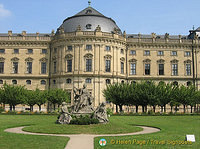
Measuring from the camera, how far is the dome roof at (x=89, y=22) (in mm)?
63969

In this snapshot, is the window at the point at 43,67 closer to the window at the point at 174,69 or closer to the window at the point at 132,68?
the window at the point at 132,68

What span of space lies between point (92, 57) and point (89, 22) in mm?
9102

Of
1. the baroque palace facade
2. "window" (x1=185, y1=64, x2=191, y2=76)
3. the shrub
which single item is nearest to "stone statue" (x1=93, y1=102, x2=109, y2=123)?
the shrub

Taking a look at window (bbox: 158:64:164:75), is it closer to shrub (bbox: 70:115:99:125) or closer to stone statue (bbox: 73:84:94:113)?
stone statue (bbox: 73:84:94:113)

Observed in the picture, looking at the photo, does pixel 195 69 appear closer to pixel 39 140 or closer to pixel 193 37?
pixel 193 37

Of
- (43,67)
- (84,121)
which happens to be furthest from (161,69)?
(84,121)

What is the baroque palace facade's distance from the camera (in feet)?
204

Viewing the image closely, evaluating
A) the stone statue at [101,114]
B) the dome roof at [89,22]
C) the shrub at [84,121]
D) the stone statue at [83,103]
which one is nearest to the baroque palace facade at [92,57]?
the dome roof at [89,22]

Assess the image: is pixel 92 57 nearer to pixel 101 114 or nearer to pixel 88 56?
pixel 88 56

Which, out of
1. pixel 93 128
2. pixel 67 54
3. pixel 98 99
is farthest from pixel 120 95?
pixel 93 128

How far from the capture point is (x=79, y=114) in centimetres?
2772

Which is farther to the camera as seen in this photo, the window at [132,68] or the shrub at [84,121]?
the window at [132,68]

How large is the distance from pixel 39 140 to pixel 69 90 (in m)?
44.5

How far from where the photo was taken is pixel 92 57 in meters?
62.3
